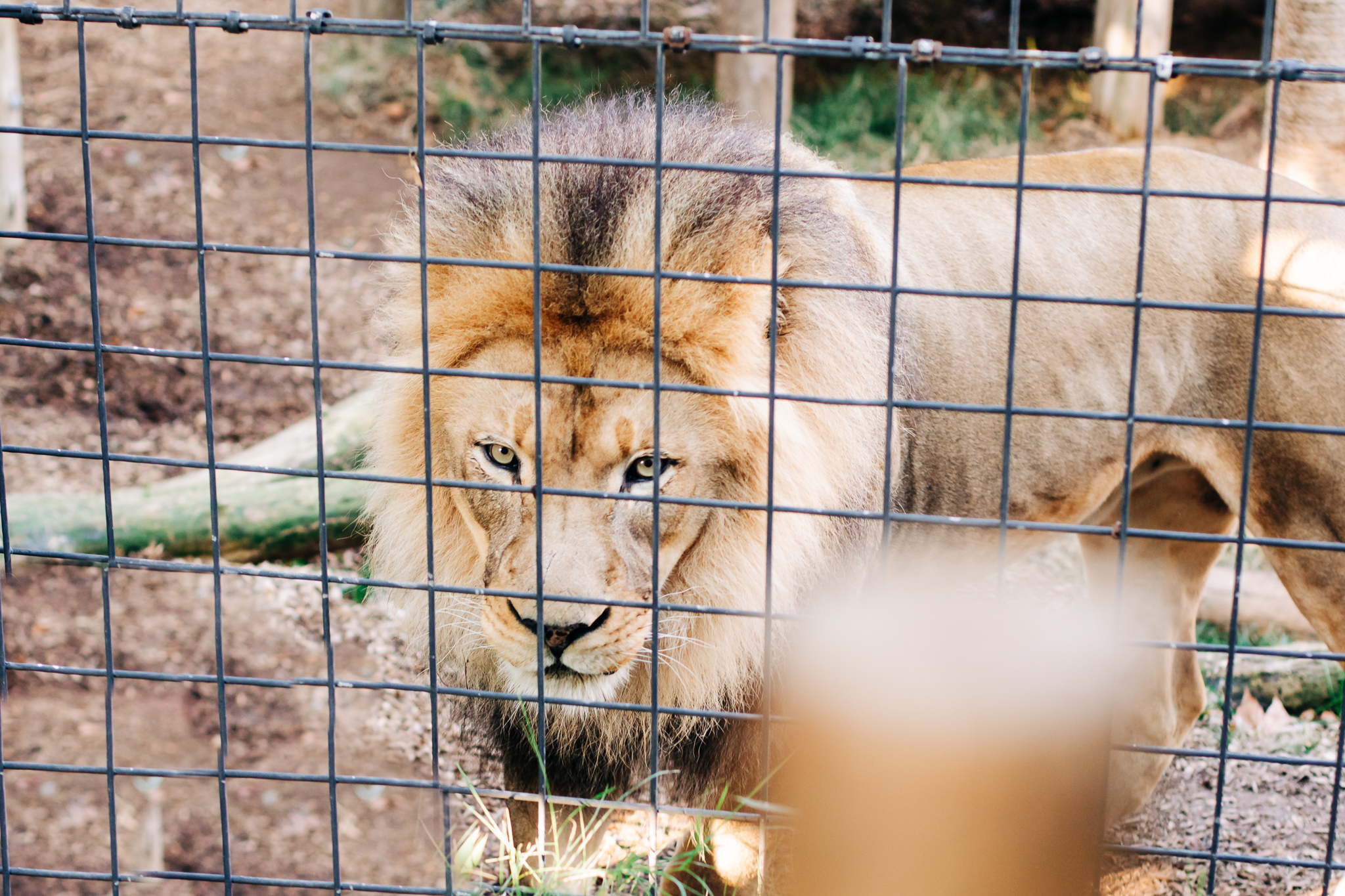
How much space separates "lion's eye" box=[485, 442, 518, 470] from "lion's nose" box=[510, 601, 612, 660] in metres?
0.30

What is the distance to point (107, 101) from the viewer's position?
305 inches

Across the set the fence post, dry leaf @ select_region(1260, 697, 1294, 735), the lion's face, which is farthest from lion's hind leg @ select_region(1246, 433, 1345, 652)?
the fence post

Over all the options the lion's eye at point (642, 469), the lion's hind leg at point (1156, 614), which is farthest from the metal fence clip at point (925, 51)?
the lion's hind leg at point (1156, 614)

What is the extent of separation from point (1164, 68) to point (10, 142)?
19.1ft

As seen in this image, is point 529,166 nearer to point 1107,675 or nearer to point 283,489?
point 1107,675

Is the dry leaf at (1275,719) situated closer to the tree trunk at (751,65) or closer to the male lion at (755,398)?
the male lion at (755,398)

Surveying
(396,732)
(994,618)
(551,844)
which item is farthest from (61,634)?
(994,618)

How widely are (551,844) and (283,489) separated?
2.07 metres

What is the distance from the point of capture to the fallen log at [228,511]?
4.08 meters

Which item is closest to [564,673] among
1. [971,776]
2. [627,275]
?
[627,275]

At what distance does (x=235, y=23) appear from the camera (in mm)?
1856

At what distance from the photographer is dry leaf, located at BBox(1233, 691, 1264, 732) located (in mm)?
4027

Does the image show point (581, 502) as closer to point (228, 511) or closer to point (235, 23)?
point (235, 23)

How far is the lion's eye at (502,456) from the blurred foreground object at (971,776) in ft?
2.71
